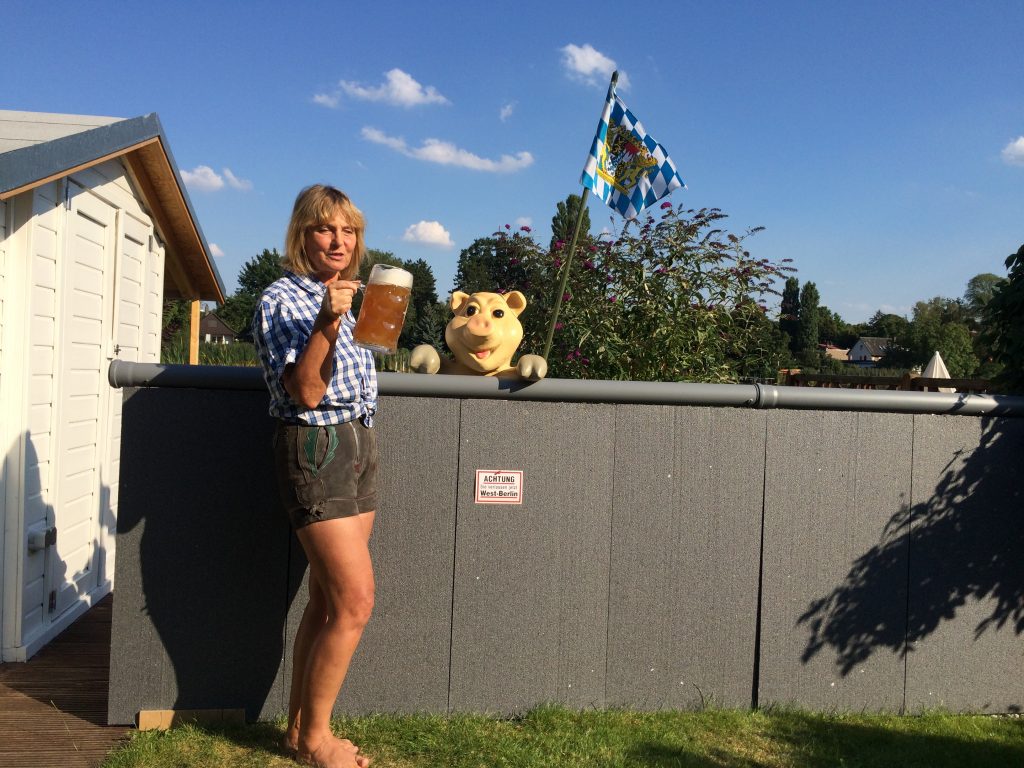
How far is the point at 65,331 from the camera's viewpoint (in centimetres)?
414

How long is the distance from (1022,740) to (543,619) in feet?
6.45

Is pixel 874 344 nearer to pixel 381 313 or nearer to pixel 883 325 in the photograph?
pixel 883 325

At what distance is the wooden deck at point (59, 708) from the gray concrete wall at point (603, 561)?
0.18 meters

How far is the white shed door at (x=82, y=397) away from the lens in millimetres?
4195

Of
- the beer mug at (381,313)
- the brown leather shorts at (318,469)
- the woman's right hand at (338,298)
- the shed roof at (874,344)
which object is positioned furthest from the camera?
the shed roof at (874,344)

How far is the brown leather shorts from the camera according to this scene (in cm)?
234

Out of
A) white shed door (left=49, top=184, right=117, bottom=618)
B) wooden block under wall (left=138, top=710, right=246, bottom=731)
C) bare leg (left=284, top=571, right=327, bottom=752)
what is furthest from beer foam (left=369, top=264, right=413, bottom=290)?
white shed door (left=49, top=184, right=117, bottom=618)

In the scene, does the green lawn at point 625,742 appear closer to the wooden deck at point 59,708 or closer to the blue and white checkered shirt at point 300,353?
the wooden deck at point 59,708

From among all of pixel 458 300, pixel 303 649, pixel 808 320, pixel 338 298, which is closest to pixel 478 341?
pixel 458 300

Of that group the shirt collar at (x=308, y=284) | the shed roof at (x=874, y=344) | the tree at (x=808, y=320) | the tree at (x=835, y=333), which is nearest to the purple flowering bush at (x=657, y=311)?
the shirt collar at (x=308, y=284)

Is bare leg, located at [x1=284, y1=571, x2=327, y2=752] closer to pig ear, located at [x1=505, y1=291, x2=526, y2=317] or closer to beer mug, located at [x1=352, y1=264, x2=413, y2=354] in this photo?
beer mug, located at [x1=352, y1=264, x2=413, y2=354]

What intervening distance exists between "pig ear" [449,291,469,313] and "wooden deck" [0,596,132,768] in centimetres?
201

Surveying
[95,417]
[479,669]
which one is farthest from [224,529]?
[95,417]

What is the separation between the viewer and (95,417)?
4832 millimetres
